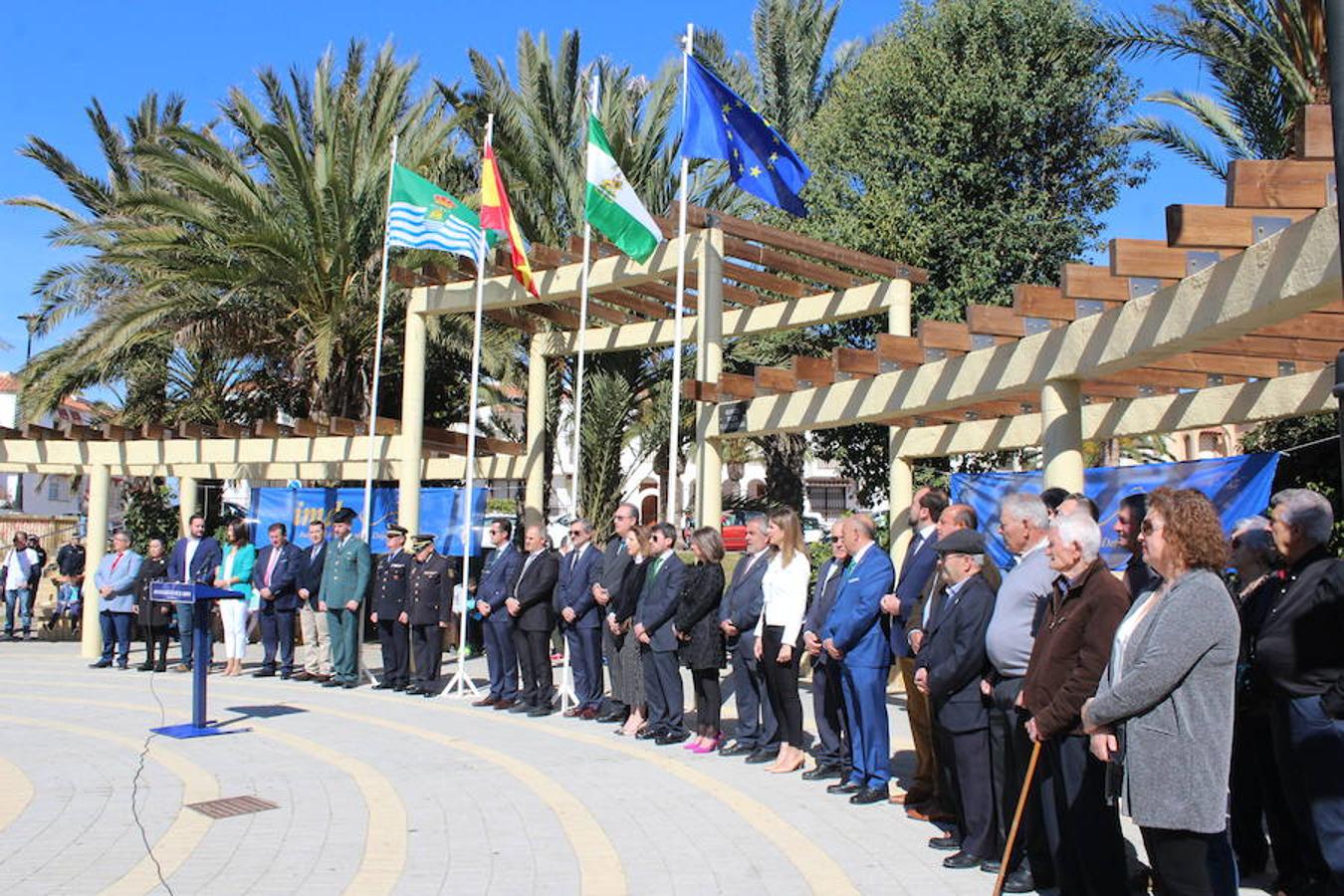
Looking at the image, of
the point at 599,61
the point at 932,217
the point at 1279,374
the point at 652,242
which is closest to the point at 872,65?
the point at 932,217

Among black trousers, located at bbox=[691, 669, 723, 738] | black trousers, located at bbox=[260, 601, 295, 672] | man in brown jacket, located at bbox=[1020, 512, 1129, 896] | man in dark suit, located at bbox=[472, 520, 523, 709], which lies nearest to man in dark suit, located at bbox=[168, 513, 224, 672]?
black trousers, located at bbox=[260, 601, 295, 672]

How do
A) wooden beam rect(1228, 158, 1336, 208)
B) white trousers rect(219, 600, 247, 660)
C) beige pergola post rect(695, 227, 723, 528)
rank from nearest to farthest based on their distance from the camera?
1. wooden beam rect(1228, 158, 1336, 208)
2. beige pergola post rect(695, 227, 723, 528)
3. white trousers rect(219, 600, 247, 660)

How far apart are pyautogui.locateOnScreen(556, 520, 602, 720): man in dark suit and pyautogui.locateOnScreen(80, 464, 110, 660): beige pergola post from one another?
7464 millimetres

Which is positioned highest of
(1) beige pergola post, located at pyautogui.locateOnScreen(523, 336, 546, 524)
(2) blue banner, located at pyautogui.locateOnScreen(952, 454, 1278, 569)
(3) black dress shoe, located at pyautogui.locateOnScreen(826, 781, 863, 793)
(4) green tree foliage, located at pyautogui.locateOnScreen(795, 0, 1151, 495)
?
(4) green tree foliage, located at pyautogui.locateOnScreen(795, 0, 1151, 495)

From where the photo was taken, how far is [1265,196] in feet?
19.9

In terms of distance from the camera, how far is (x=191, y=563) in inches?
555

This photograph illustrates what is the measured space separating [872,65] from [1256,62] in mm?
5992

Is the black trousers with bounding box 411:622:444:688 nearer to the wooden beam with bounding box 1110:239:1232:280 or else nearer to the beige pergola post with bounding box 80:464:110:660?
the beige pergola post with bounding box 80:464:110:660

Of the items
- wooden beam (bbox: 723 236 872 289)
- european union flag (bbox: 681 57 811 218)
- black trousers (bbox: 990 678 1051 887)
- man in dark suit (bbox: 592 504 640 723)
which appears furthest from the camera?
wooden beam (bbox: 723 236 872 289)

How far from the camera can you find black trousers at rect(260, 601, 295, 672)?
13.7m

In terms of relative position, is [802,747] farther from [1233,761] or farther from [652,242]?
[652,242]

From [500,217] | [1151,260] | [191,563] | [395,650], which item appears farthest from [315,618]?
[1151,260]

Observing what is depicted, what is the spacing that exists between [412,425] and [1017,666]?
10790mm

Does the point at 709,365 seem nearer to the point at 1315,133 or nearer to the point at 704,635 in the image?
the point at 704,635
